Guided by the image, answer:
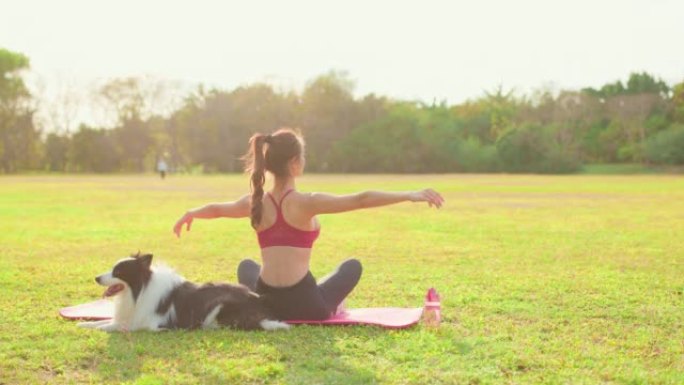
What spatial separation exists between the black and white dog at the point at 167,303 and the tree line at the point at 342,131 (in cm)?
6876

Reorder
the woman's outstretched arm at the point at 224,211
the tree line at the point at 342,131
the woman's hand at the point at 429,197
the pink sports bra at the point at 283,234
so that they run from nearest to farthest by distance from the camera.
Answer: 1. the woman's hand at the point at 429,197
2. the pink sports bra at the point at 283,234
3. the woman's outstretched arm at the point at 224,211
4. the tree line at the point at 342,131

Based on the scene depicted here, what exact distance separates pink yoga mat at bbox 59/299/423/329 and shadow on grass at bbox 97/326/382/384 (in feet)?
0.42

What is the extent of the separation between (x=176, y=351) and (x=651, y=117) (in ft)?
258

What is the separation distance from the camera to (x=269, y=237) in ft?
20.8

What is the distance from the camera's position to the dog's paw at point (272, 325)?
6.29m

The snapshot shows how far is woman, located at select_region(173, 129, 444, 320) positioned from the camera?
6086 mm

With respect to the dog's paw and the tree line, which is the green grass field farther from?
the tree line

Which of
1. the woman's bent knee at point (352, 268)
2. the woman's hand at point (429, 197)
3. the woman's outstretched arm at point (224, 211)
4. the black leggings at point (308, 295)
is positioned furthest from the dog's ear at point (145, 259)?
the woman's hand at point (429, 197)

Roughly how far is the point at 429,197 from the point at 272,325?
1648mm

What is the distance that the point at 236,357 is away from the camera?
5.50 meters

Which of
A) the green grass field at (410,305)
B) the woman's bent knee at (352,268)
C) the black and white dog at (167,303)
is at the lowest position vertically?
the green grass field at (410,305)

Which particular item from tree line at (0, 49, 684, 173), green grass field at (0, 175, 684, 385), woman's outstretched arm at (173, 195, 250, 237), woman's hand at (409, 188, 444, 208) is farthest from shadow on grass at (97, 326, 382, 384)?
tree line at (0, 49, 684, 173)

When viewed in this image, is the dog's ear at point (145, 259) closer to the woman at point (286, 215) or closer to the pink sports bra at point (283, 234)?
the woman at point (286, 215)

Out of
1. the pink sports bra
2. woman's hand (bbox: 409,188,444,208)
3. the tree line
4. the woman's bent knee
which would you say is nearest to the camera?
woman's hand (bbox: 409,188,444,208)
